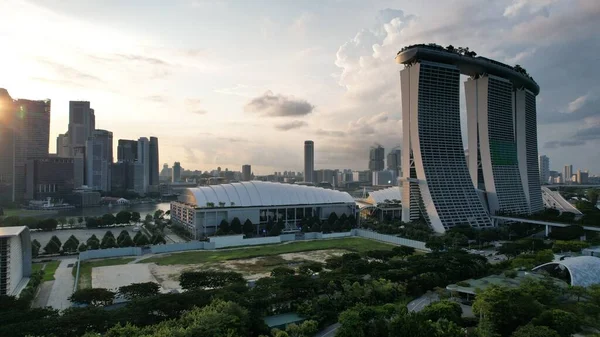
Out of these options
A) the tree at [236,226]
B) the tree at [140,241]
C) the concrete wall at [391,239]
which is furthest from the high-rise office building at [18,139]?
the concrete wall at [391,239]

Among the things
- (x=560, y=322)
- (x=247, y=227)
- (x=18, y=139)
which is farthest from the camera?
(x=18, y=139)

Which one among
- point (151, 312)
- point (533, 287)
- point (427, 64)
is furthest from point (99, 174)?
point (533, 287)

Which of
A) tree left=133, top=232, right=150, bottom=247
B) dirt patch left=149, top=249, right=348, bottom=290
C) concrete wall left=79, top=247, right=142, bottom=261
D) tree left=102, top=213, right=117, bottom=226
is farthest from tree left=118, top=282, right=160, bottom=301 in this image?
tree left=102, top=213, right=117, bottom=226

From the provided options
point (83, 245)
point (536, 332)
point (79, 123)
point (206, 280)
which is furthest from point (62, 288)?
point (79, 123)

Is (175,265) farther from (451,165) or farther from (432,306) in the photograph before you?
(451,165)

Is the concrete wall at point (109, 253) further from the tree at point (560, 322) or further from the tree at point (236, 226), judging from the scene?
the tree at point (560, 322)

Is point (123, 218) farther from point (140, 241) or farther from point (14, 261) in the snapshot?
point (14, 261)

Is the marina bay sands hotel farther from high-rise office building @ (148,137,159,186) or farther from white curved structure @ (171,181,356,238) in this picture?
high-rise office building @ (148,137,159,186)

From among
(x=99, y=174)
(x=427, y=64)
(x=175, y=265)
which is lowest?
(x=175, y=265)
